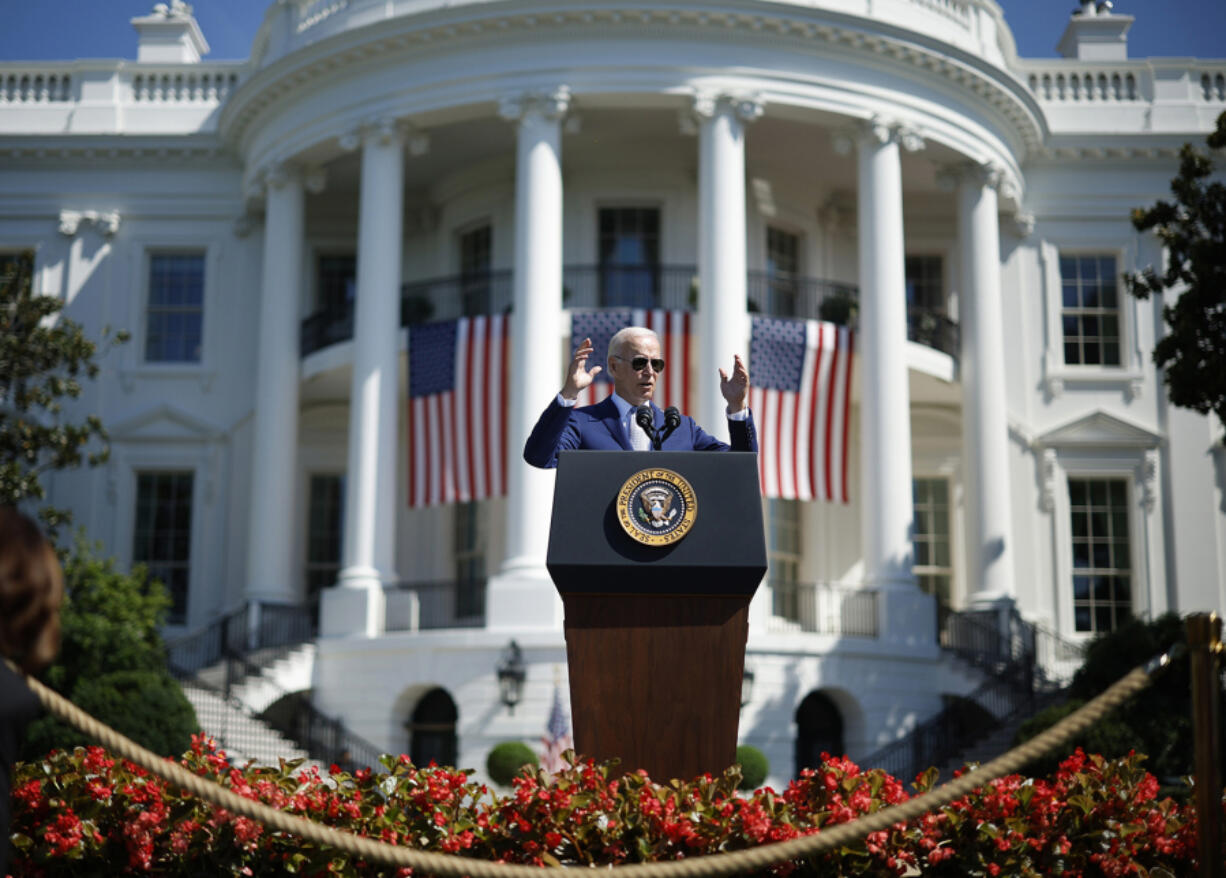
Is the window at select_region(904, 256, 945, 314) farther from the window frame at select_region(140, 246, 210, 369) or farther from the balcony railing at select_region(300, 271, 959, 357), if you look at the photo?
the window frame at select_region(140, 246, 210, 369)

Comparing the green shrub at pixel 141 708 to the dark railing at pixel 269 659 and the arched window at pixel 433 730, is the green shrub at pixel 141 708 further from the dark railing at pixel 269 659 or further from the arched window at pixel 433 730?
the arched window at pixel 433 730

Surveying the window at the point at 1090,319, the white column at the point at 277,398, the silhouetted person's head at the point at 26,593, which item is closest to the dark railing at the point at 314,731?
the white column at the point at 277,398

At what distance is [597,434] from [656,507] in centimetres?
83

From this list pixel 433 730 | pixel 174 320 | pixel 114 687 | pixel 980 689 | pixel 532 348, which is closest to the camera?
pixel 114 687

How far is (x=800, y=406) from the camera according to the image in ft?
76.0

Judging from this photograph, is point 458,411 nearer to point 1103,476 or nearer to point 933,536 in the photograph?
point 933,536

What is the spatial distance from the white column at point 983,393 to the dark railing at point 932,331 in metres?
0.59

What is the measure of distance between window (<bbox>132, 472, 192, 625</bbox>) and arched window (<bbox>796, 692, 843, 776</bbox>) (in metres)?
11.0

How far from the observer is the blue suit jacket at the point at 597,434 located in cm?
660

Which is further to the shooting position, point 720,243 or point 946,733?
point 720,243

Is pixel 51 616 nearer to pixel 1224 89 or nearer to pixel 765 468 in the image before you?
pixel 765 468

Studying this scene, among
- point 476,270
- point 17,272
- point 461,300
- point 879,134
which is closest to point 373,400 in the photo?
point 461,300

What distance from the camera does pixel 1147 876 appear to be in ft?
19.2

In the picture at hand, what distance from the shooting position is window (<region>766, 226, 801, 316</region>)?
2605 cm
